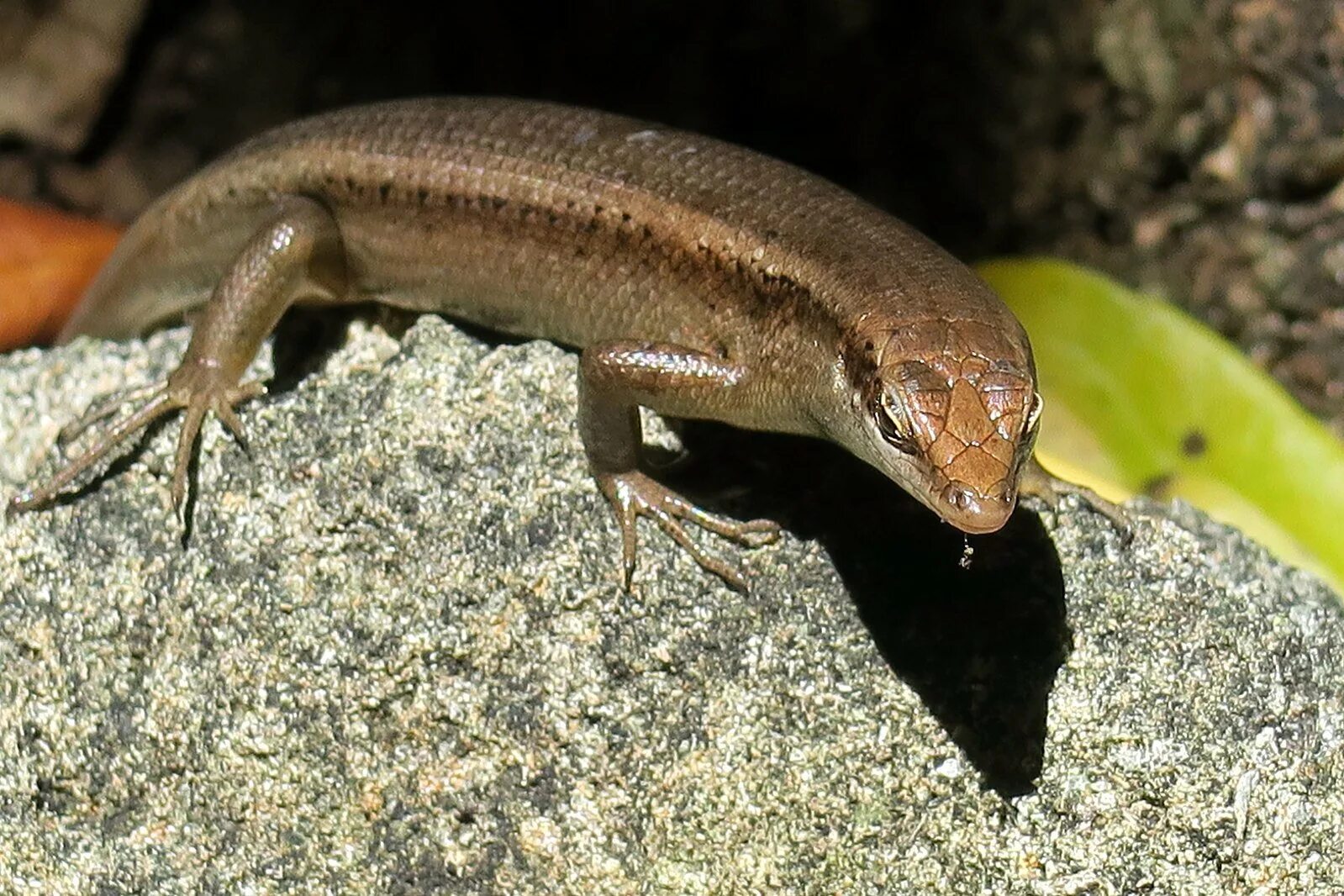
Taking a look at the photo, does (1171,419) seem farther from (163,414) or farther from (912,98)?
(163,414)

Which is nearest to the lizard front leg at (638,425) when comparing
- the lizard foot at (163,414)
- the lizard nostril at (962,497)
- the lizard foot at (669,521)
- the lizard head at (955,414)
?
the lizard foot at (669,521)

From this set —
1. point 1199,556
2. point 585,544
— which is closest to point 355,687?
point 585,544

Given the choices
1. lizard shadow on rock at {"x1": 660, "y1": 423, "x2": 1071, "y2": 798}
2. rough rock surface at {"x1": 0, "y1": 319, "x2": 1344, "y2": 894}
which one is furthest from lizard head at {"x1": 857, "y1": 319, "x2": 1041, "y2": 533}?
rough rock surface at {"x1": 0, "y1": 319, "x2": 1344, "y2": 894}

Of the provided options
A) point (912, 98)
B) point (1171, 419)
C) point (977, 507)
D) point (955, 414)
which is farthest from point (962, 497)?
point (912, 98)

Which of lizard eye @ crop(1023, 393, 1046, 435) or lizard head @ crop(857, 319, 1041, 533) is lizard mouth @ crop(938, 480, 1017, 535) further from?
lizard eye @ crop(1023, 393, 1046, 435)

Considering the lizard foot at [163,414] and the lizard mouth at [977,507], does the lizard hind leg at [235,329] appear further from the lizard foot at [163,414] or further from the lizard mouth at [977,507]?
the lizard mouth at [977,507]

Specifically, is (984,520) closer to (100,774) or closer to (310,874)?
(310,874)
